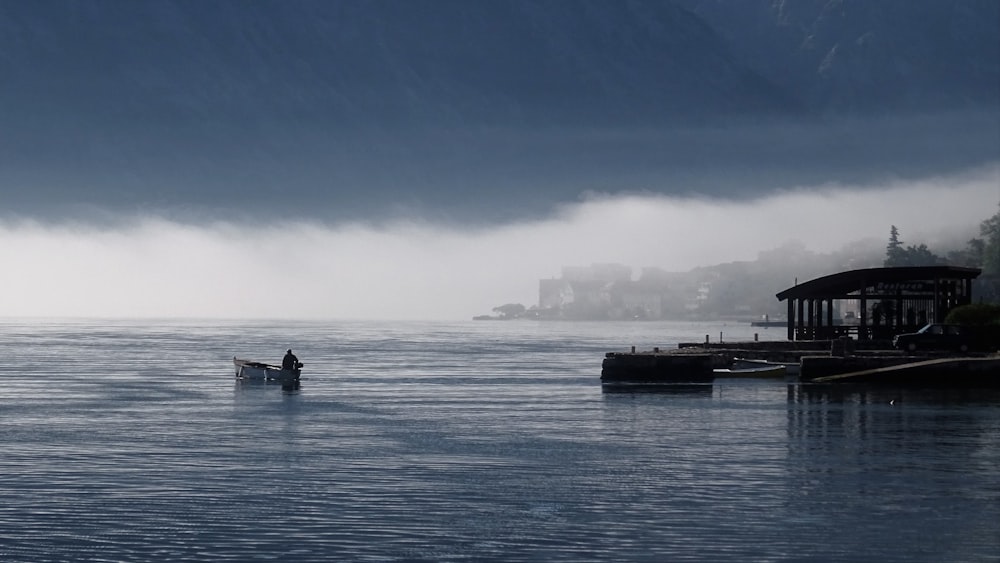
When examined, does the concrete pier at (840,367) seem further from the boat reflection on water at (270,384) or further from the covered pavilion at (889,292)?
the boat reflection on water at (270,384)

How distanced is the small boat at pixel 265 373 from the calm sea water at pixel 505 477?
513 inches

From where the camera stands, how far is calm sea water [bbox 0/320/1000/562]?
1248 inches

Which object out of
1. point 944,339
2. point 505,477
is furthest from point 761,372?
point 505,477

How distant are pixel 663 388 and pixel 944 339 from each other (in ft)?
64.3

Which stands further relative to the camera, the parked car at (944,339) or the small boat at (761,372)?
the small boat at (761,372)

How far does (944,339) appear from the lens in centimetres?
9200

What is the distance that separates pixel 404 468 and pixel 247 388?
161 ft

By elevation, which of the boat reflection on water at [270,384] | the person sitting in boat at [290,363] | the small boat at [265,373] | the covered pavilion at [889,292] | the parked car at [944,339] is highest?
the covered pavilion at [889,292]

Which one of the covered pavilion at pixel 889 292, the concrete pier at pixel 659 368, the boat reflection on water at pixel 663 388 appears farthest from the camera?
the covered pavilion at pixel 889 292

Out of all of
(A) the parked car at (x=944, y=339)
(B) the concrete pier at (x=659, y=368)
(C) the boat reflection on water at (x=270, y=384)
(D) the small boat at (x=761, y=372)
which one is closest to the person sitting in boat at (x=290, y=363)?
(C) the boat reflection on water at (x=270, y=384)

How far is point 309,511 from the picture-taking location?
1412 inches

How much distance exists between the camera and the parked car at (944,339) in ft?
301

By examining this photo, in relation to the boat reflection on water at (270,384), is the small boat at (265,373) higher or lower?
higher

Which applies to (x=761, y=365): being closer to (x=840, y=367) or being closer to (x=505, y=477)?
(x=840, y=367)
